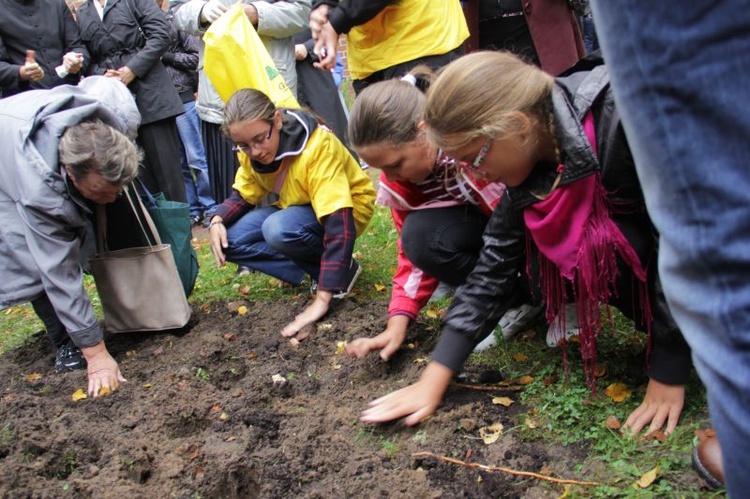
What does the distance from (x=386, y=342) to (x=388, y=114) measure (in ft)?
2.78

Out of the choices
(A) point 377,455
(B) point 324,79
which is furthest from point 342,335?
(B) point 324,79

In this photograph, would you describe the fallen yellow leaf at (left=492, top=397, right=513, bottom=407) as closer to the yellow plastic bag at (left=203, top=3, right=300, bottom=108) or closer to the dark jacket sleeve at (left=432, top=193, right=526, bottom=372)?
the dark jacket sleeve at (left=432, top=193, right=526, bottom=372)

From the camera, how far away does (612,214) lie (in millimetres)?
2021

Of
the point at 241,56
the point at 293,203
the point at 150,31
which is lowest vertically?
the point at 293,203

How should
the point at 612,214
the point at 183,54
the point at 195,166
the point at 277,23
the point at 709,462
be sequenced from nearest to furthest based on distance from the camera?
the point at 709,462
the point at 612,214
the point at 277,23
the point at 183,54
the point at 195,166

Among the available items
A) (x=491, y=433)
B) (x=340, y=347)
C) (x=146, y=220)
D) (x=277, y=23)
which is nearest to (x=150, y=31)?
(x=277, y=23)

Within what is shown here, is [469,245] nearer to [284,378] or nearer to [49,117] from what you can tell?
[284,378]

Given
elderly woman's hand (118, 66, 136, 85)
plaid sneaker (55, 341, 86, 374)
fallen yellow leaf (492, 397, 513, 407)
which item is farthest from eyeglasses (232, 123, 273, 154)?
elderly woman's hand (118, 66, 136, 85)

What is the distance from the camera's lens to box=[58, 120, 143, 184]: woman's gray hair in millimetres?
2812

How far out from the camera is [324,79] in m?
4.65

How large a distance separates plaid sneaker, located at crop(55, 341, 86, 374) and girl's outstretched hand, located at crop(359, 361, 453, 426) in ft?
5.95

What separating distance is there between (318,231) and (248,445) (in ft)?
4.79

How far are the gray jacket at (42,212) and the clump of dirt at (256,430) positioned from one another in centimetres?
38

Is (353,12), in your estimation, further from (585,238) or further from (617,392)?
(617,392)
